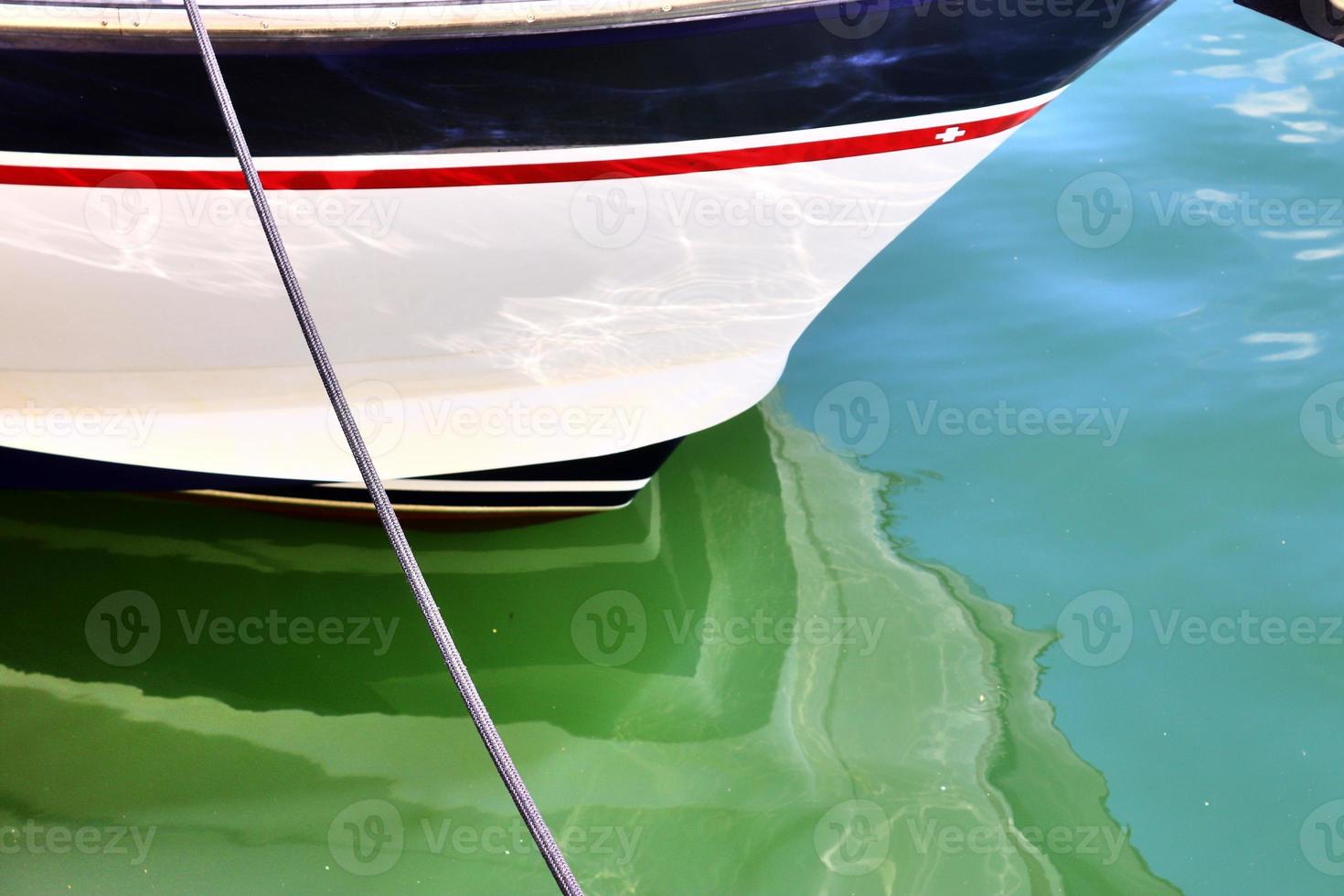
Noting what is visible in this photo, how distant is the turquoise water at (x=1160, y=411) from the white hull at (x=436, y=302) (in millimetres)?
762

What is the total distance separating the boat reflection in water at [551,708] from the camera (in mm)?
2074

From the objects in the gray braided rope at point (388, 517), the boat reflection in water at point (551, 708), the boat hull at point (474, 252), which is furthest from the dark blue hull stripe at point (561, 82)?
the boat reflection in water at point (551, 708)

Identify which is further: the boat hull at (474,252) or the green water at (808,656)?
the green water at (808,656)

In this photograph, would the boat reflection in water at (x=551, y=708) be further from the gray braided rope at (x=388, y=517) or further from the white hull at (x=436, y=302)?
the gray braided rope at (x=388, y=517)

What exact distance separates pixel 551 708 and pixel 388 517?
2.92 ft

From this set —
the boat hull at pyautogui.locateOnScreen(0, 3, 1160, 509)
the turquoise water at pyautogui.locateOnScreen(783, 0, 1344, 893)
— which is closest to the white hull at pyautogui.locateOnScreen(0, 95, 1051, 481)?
the boat hull at pyautogui.locateOnScreen(0, 3, 1160, 509)

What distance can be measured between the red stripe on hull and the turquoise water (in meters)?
1.01

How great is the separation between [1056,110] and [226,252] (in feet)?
10.5

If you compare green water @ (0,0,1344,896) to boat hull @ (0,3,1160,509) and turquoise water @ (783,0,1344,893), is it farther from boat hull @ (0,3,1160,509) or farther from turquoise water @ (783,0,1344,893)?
boat hull @ (0,3,1160,509)

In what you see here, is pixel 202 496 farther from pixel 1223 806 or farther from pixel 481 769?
pixel 1223 806

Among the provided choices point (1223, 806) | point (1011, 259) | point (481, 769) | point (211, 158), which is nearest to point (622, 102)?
point (211, 158)

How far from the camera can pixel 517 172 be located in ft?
6.53

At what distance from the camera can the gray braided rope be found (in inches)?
54.2

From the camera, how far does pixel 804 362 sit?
320 centimetres
